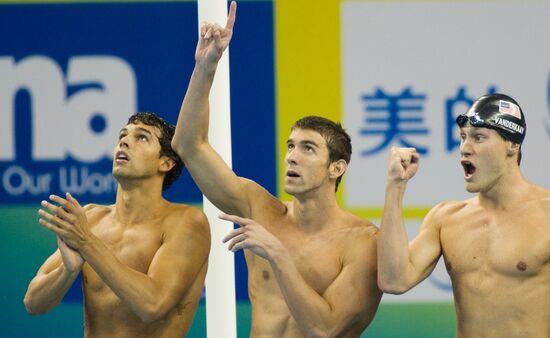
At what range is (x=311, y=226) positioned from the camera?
5.07 m

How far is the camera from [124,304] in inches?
199

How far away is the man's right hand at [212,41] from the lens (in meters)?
4.66

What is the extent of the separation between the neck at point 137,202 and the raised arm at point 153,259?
0.36 feet

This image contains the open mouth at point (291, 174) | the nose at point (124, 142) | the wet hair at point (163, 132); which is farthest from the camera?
the wet hair at point (163, 132)

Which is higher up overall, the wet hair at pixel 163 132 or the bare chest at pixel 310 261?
the wet hair at pixel 163 132

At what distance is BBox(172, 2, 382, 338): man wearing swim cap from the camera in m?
4.66

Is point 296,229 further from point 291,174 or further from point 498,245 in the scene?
point 498,245

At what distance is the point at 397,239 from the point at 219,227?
1.54 metres

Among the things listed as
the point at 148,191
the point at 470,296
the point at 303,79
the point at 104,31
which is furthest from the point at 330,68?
the point at 470,296

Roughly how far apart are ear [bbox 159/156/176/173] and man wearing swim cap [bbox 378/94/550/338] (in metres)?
1.20

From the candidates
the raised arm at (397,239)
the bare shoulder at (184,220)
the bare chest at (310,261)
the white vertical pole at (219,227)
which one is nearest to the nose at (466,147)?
the raised arm at (397,239)

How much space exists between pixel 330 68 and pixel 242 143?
0.68 m

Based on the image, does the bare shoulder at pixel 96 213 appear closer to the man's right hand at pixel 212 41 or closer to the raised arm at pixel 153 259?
the raised arm at pixel 153 259

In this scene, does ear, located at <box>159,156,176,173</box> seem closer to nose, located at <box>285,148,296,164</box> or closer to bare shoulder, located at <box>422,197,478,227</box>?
nose, located at <box>285,148,296,164</box>
